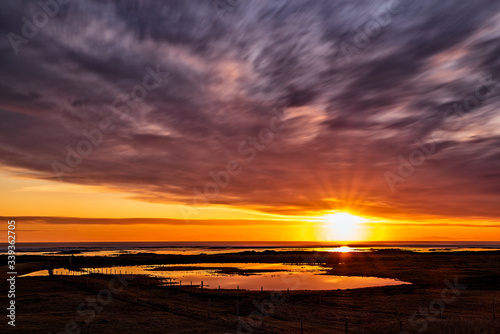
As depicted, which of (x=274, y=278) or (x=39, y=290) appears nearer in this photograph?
(x=39, y=290)

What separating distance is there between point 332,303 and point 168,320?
2092 cm

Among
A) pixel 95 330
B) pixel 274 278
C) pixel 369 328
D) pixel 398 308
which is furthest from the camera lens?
pixel 274 278

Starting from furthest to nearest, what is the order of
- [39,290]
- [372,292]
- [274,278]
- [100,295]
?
[274,278], [372,292], [39,290], [100,295]

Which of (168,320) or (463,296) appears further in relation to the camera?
(463,296)

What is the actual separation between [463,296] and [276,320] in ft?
92.8

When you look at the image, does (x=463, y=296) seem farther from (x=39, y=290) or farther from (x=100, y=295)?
(x=39, y=290)

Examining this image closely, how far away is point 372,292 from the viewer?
2051 inches

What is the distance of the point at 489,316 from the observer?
36844 mm

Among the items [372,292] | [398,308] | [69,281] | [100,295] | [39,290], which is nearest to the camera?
[398,308]

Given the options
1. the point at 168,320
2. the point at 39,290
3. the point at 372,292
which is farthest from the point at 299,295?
the point at 39,290

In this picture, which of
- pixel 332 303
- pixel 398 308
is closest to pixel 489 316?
pixel 398 308

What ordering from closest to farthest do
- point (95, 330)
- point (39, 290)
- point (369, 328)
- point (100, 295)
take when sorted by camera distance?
point (95, 330)
point (369, 328)
point (100, 295)
point (39, 290)

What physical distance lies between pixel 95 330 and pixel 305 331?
16.3 meters

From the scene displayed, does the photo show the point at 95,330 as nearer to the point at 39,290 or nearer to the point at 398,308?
the point at 39,290
